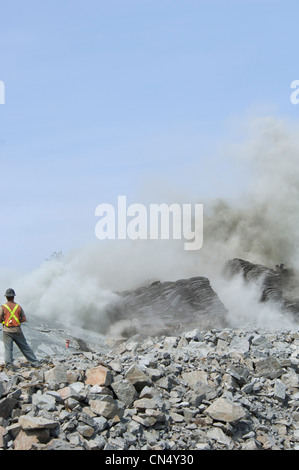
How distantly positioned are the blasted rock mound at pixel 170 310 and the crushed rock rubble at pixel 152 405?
37.5 ft

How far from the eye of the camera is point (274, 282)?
28.5m

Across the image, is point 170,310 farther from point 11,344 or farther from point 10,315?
point 10,315

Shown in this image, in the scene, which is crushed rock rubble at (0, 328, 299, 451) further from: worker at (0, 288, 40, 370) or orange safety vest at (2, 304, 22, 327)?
orange safety vest at (2, 304, 22, 327)

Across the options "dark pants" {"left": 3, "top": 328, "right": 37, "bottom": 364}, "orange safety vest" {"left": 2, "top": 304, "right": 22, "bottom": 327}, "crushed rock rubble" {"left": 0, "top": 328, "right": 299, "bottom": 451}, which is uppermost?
"orange safety vest" {"left": 2, "top": 304, "right": 22, "bottom": 327}

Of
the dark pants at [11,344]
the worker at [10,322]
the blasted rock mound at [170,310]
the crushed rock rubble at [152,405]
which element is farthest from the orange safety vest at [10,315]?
the blasted rock mound at [170,310]

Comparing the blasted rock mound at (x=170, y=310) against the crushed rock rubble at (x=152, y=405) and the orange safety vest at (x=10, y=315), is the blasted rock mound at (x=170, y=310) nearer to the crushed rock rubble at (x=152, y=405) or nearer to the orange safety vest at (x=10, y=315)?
the crushed rock rubble at (x=152, y=405)

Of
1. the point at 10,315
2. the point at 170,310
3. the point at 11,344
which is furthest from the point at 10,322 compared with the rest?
the point at 170,310

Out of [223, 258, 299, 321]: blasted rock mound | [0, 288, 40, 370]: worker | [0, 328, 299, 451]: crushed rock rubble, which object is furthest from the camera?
[223, 258, 299, 321]: blasted rock mound

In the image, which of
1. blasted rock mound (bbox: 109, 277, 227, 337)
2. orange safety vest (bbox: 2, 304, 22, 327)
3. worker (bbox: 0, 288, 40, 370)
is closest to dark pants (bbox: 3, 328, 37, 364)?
worker (bbox: 0, 288, 40, 370)

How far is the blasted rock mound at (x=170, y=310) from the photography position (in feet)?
79.0

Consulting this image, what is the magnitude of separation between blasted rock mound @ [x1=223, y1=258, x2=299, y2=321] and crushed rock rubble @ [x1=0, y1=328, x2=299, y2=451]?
49.2 feet

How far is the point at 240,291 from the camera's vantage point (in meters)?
28.5

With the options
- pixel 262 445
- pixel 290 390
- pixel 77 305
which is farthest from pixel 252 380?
pixel 77 305

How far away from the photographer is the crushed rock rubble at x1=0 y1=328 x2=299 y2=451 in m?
A: 8.63
